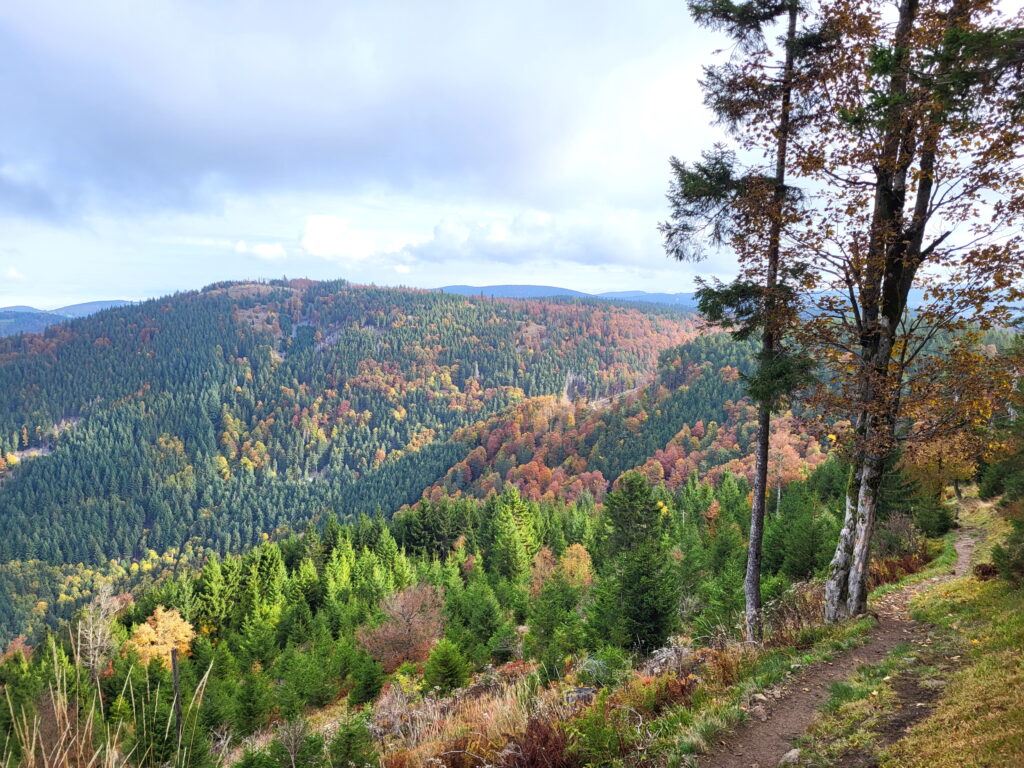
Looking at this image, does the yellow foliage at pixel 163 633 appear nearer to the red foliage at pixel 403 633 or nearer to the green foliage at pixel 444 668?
the red foliage at pixel 403 633

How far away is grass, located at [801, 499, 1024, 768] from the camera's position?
4.98 m

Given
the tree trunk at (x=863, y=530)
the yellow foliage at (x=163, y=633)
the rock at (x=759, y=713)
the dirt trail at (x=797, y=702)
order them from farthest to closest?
the yellow foliage at (x=163, y=633), the tree trunk at (x=863, y=530), the rock at (x=759, y=713), the dirt trail at (x=797, y=702)

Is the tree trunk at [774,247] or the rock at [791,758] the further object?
the tree trunk at [774,247]

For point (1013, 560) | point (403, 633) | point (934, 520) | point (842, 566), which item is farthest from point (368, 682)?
point (934, 520)

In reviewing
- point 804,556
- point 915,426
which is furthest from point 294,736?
point 804,556

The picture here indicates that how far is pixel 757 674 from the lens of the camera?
8414 millimetres

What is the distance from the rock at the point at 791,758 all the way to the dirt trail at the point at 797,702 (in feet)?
0.30

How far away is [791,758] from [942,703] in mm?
2020

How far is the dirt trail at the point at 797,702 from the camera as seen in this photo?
612 centimetres

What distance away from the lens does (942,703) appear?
20.5 ft

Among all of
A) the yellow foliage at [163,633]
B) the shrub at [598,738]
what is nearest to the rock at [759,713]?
the shrub at [598,738]

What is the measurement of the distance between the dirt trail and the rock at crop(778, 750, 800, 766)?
9 cm

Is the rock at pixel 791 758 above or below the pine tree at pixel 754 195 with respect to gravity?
below

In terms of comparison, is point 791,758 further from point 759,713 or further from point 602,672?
point 602,672
